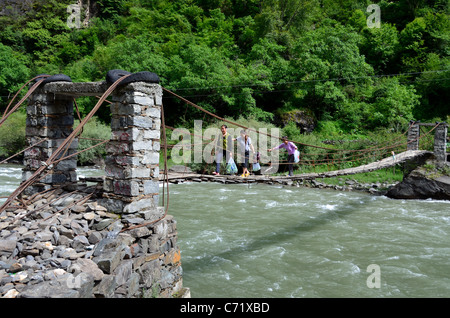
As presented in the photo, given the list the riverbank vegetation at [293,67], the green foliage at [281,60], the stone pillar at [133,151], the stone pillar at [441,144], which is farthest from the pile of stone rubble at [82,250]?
the green foliage at [281,60]

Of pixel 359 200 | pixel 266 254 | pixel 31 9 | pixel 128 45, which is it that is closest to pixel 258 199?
pixel 359 200

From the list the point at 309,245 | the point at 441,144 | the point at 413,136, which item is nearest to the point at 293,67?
the point at 413,136

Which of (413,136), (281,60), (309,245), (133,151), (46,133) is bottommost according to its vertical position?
(309,245)

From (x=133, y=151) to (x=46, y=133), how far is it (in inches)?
61.2

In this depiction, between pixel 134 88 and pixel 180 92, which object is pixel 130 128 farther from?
pixel 180 92

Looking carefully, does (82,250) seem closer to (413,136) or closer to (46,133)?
(46,133)

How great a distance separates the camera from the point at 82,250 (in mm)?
3707

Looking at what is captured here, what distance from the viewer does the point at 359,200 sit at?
12.2 m

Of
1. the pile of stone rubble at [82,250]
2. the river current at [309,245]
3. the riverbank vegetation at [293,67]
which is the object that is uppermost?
the riverbank vegetation at [293,67]

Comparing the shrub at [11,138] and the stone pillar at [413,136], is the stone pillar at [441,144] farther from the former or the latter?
the shrub at [11,138]

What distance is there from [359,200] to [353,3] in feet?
76.5

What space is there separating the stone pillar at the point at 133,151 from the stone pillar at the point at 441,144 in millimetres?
12940

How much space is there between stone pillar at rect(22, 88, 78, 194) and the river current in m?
2.71

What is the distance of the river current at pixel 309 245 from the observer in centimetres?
566
